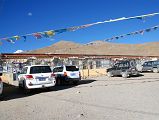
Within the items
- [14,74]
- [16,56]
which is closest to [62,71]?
[14,74]

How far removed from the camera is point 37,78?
19.0 m

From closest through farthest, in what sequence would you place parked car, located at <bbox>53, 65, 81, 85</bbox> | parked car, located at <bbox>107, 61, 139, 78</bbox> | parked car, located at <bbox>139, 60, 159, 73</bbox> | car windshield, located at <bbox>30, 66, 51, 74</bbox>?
1. car windshield, located at <bbox>30, 66, 51, 74</bbox>
2. parked car, located at <bbox>53, 65, 81, 85</bbox>
3. parked car, located at <bbox>107, 61, 139, 78</bbox>
4. parked car, located at <bbox>139, 60, 159, 73</bbox>

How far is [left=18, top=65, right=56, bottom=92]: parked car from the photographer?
18891 millimetres

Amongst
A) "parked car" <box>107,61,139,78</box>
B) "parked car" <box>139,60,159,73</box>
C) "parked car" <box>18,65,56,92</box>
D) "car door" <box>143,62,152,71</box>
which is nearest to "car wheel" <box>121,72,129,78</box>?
"parked car" <box>107,61,139,78</box>

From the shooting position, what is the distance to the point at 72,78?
24484mm

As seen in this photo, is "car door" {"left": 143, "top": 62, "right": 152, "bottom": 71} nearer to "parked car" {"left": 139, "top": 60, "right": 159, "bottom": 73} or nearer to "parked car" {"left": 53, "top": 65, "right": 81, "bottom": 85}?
"parked car" {"left": 139, "top": 60, "right": 159, "bottom": 73}

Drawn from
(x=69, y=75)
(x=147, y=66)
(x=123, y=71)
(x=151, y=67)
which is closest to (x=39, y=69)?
(x=69, y=75)

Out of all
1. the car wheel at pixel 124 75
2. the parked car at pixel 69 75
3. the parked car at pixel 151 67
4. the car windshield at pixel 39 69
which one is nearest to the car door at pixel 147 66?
the parked car at pixel 151 67

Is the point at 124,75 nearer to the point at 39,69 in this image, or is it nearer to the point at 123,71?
the point at 123,71

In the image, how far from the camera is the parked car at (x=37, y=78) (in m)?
18.9

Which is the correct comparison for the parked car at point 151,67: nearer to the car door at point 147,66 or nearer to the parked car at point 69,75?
the car door at point 147,66

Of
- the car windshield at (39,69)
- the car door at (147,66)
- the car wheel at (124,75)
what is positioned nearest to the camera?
the car windshield at (39,69)

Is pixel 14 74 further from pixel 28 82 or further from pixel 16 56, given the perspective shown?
pixel 28 82

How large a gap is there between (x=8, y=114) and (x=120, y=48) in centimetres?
11495
